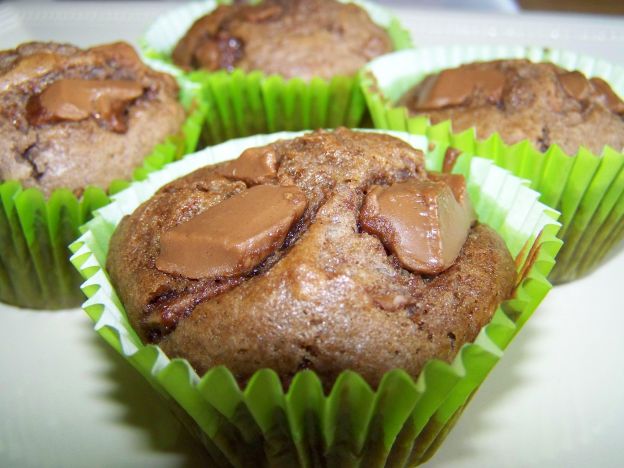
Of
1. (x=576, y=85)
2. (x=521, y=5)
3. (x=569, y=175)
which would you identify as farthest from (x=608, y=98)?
(x=521, y=5)

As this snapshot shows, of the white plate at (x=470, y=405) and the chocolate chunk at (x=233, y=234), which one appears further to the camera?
the white plate at (x=470, y=405)

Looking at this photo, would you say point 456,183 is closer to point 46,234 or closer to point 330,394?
point 330,394

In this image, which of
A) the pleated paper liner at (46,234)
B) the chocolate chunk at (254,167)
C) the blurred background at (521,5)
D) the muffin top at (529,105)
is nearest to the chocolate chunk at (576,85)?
the muffin top at (529,105)

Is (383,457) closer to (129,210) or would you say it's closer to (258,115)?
(129,210)

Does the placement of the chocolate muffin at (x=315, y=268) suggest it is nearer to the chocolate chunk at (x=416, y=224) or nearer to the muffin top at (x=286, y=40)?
the chocolate chunk at (x=416, y=224)

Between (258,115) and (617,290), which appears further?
(258,115)

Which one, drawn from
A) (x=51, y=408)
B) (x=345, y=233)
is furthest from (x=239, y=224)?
(x=51, y=408)
